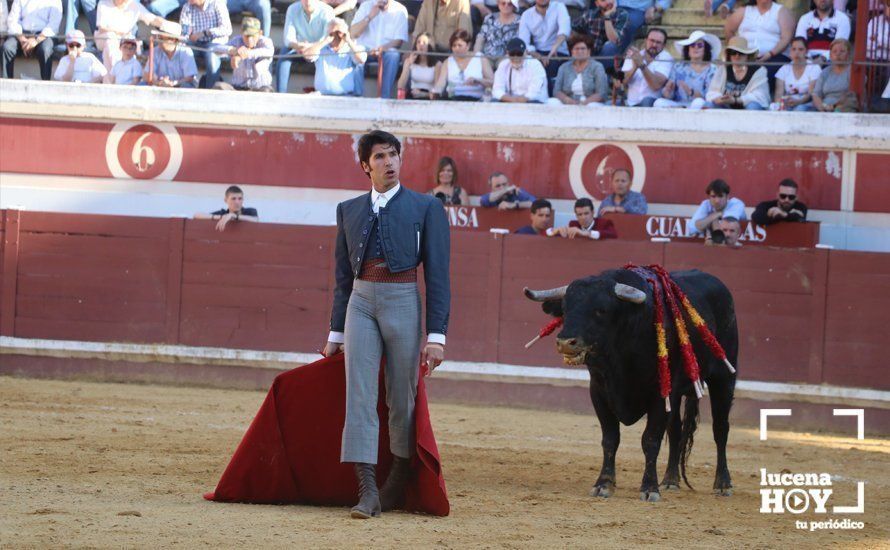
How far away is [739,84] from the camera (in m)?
10.9

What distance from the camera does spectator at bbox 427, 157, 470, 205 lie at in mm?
10977

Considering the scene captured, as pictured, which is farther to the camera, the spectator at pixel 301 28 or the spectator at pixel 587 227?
the spectator at pixel 301 28

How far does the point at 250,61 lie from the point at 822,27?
4788 mm

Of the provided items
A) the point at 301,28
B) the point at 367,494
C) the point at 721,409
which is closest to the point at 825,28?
the point at 301,28

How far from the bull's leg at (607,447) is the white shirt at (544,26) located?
5785 millimetres

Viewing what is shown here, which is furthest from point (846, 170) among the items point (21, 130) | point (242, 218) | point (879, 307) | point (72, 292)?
point (21, 130)

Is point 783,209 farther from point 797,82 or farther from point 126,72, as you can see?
point 126,72

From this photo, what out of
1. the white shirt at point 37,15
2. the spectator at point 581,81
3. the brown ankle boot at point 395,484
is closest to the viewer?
the brown ankle boot at point 395,484

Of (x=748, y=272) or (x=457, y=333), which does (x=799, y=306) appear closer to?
(x=748, y=272)

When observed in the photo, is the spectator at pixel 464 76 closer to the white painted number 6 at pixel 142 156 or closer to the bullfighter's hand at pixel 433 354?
the white painted number 6 at pixel 142 156

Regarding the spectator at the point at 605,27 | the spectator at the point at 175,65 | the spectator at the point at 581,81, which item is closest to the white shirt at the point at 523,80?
the spectator at the point at 581,81

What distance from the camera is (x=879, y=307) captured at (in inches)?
383

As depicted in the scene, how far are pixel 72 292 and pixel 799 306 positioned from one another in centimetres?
570

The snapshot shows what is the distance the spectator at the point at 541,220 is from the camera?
10.3 m
